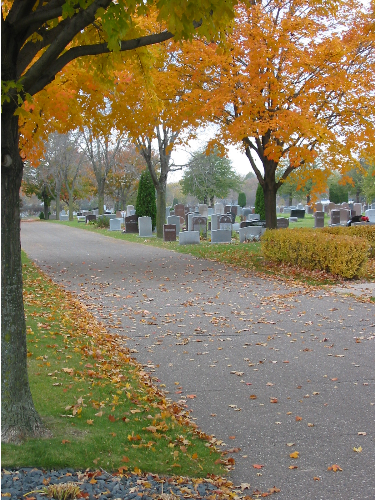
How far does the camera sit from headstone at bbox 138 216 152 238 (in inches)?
1146

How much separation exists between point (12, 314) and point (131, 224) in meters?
27.8

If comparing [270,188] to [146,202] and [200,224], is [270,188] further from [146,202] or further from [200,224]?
[146,202]

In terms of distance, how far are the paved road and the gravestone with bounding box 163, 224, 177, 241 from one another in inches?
448

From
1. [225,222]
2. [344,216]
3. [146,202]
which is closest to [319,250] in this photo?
[225,222]

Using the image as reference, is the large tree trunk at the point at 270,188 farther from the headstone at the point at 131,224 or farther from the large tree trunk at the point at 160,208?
the headstone at the point at 131,224

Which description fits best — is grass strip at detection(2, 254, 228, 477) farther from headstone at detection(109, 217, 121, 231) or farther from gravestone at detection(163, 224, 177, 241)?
headstone at detection(109, 217, 121, 231)

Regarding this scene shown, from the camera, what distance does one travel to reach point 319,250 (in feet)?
44.1

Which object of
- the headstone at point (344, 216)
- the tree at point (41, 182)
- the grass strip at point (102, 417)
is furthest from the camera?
the tree at point (41, 182)

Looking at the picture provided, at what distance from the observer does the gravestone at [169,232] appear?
25.2 m

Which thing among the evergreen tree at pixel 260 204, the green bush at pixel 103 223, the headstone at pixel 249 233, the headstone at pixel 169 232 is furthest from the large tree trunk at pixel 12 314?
the green bush at pixel 103 223

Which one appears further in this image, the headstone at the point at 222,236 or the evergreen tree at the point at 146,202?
the evergreen tree at the point at 146,202

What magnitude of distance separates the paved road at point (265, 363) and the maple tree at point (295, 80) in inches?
178

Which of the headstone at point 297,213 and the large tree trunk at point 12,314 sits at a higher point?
the headstone at point 297,213

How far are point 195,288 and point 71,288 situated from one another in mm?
2821
